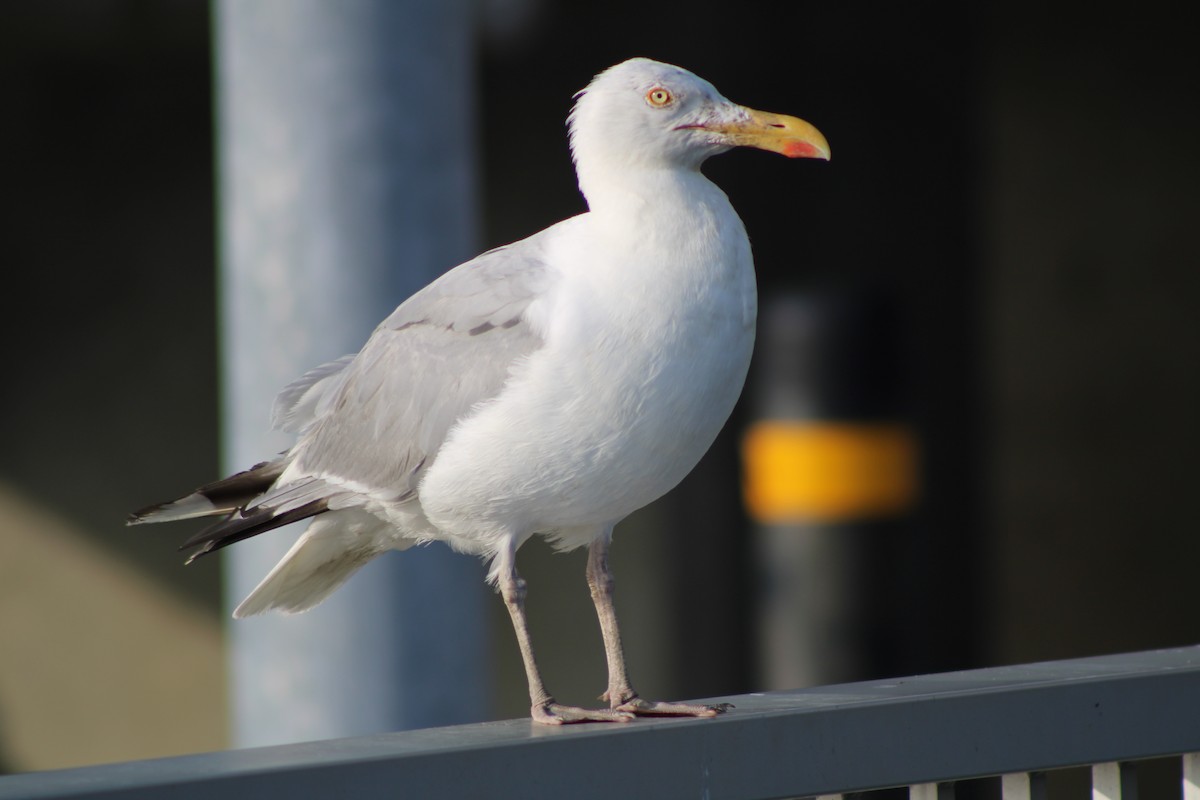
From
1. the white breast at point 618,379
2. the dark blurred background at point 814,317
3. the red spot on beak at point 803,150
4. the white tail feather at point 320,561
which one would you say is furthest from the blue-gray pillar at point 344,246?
the dark blurred background at point 814,317

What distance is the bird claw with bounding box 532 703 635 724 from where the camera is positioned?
2100mm

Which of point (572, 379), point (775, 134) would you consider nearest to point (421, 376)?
point (572, 379)

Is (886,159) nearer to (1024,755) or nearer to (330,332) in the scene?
(330,332)

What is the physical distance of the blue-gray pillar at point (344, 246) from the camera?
3.07 metres

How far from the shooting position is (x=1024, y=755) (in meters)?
1.90

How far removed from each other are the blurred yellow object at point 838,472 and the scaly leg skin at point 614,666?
88.9 inches

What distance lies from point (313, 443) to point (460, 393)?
1.39ft

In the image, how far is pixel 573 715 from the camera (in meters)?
2.13

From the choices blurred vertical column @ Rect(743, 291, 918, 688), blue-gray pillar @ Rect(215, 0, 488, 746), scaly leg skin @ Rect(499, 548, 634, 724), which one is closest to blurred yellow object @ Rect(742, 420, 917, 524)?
blurred vertical column @ Rect(743, 291, 918, 688)

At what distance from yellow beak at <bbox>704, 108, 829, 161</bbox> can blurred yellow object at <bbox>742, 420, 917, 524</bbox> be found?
95.9 inches

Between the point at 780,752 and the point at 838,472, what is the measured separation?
2.87 m

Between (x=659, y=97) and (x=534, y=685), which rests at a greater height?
(x=659, y=97)

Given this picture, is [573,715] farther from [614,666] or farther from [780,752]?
[780,752]

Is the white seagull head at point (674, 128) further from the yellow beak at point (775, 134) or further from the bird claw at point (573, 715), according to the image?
the bird claw at point (573, 715)
